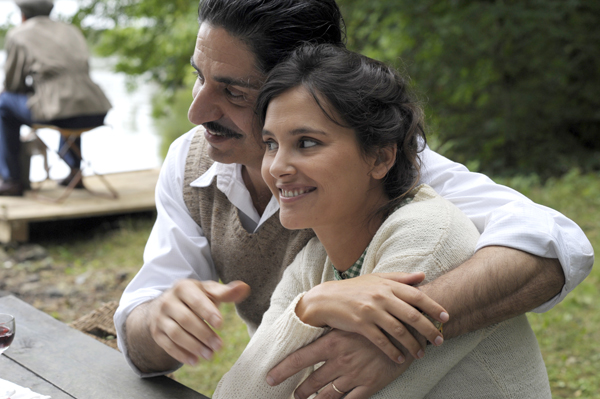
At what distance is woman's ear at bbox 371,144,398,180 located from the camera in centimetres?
159

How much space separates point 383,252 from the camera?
4.98 ft

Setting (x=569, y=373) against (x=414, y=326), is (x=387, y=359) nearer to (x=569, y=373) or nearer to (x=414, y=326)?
(x=414, y=326)

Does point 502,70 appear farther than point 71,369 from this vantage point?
Yes

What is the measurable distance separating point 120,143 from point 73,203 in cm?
471

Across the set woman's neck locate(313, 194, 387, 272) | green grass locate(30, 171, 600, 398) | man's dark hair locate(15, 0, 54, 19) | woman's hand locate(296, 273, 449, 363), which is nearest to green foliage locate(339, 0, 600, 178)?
green grass locate(30, 171, 600, 398)

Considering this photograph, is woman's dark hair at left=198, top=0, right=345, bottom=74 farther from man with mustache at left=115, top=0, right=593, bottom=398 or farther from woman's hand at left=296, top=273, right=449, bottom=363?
woman's hand at left=296, top=273, right=449, bottom=363

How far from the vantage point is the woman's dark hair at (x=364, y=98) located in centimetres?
151

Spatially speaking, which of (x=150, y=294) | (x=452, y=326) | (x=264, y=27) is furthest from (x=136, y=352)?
(x=264, y=27)

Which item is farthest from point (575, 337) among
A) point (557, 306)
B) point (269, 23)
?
point (269, 23)

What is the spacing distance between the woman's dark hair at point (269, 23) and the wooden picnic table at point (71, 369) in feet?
2.96

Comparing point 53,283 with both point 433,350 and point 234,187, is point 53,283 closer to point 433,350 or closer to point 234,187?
point 234,187

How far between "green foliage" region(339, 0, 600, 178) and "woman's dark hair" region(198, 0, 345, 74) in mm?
4021

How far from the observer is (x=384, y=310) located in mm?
1340

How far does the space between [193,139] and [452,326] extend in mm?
1092
